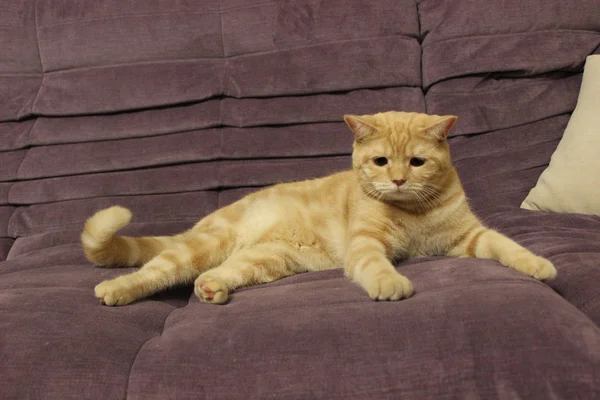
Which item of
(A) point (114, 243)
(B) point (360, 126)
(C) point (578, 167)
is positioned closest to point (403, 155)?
(B) point (360, 126)

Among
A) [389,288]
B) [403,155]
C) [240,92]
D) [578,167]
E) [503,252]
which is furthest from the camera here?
[240,92]

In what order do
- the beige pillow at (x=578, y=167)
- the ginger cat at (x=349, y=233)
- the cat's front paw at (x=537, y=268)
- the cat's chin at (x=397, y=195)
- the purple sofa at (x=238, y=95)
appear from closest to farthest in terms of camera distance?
the cat's front paw at (x=537, y=268), the ginger cat at (x=349, y=233), the cat's chin at (x=397, y=195), the beige pillow at (x=578, y=167), the purple sofa at (x=238, y=95)

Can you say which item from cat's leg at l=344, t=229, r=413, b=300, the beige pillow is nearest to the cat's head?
cat's leg at l=344, t=229, r=413, b=300

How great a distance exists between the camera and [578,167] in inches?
86.2

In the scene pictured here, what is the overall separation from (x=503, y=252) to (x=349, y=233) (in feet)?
1.70

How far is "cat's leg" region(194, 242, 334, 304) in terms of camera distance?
1574mm

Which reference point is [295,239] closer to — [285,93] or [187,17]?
[285,93]

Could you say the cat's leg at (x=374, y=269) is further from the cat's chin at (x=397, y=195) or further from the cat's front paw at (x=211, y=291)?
the cat's front paw at (x=211, y=291)

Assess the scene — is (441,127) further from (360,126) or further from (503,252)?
(503,252)

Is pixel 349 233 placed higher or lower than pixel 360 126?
lower

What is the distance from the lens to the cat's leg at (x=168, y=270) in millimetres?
1561

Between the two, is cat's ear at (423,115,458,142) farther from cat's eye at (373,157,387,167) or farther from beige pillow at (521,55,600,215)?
beige pillow at (521,55,600,215)

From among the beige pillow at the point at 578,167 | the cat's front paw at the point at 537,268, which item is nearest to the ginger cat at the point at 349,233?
the cat's front paw at the point at 537,268

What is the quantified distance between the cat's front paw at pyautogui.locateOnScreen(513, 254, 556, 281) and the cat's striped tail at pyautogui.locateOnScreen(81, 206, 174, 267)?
120cm
